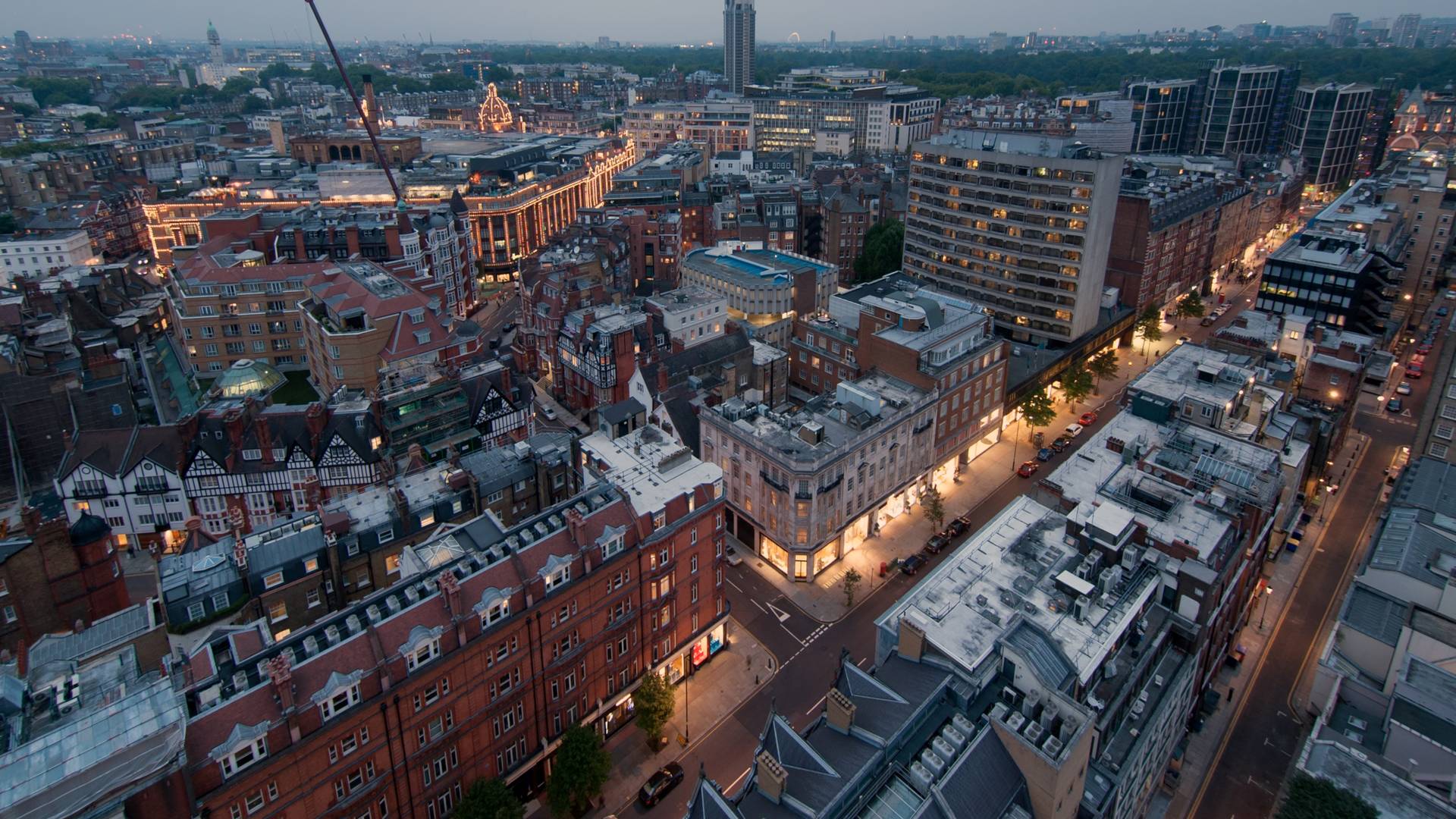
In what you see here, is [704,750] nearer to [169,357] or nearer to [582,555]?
[582,555]

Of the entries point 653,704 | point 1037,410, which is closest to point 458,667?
point 653,704

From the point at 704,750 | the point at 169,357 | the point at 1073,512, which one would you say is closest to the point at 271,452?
the point at 704,750

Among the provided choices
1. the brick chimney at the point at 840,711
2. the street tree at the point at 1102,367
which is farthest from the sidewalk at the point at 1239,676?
the street tree at the point at 1102,367

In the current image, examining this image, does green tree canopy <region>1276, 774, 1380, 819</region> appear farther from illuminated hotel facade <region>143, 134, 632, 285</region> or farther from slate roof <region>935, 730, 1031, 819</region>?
illuminated hotel facade <region>143, 134, 632, 285</region>

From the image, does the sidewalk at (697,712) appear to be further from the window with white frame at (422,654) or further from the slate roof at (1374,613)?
the slate roof at (1374,613)

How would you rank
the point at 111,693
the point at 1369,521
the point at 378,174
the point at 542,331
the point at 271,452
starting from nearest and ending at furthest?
the point at 111,693
the point at 271,452
the point at 1369,521
the point at 542,331
the point at 378,174

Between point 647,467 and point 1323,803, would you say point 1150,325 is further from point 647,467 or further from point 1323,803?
point 1323,803
